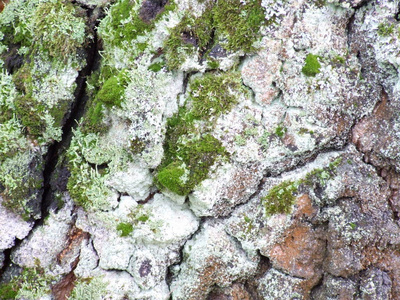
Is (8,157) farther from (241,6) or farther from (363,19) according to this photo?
(363,19)

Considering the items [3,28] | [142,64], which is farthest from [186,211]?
[3,28]

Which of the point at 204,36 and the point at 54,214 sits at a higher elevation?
the point at 204,36

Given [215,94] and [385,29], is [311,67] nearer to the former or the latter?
[385,29]

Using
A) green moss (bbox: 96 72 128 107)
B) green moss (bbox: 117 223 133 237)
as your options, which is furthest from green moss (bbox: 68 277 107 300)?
green moss (bbox: 96 72 128 107)

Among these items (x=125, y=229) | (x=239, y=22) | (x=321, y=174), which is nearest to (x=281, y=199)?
(x=321, y=174)

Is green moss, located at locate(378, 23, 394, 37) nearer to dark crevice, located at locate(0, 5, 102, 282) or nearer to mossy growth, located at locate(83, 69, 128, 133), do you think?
mossy growth, located at locate(83, 69, 128, 133)

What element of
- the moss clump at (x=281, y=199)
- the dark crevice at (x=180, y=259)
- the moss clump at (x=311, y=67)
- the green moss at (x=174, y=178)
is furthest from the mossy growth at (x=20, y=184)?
the moss clump at (x=311, y=67)

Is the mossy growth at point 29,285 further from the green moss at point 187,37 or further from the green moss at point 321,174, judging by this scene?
the green moss at point 321,174
